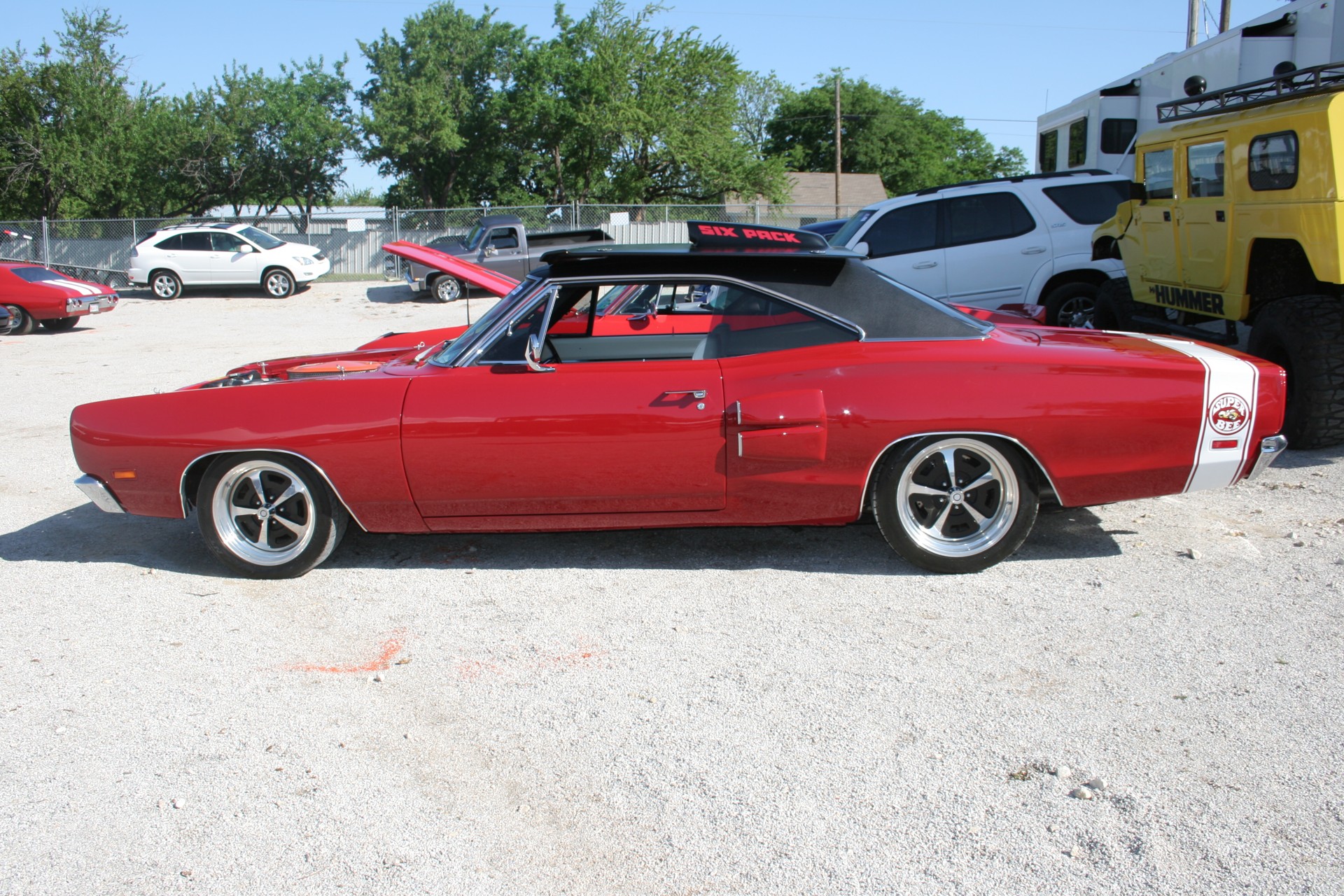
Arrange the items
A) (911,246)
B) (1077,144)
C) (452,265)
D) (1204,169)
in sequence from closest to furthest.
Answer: (452,265) < (1204,169) < (911,246) < (1077,144)

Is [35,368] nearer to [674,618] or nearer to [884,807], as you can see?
[674,618]

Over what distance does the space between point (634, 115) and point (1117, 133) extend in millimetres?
26144

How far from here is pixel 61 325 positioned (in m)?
17.5

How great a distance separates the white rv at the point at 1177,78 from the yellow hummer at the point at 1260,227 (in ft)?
2.58

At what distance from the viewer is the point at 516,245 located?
69.4 ft

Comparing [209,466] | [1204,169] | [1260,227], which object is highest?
[1204,169]

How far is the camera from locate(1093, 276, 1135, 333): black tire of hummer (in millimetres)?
8273

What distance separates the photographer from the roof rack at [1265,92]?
19.1 feet

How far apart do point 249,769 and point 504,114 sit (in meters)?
40.2

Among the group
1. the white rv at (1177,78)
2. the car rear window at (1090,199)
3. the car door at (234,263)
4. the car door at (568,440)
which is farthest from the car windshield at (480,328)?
the car door at (234,263)

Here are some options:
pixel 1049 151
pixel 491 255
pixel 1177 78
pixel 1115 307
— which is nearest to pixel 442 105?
pixel 491 255

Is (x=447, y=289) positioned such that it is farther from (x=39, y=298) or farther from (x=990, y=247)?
(x=990, y=247)

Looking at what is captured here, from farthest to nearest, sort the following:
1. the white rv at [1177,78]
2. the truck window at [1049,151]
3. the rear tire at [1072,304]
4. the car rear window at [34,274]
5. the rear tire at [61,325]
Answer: the rear tire at [61,325], the car rear window at [34,274], the truck window at [1049,151], the rear tire at [1072,304], the white rv at [1177,78]

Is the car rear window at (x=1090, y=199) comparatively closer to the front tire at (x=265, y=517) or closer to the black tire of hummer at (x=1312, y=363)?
the black tire of hummer at (x=1312, y=363)
